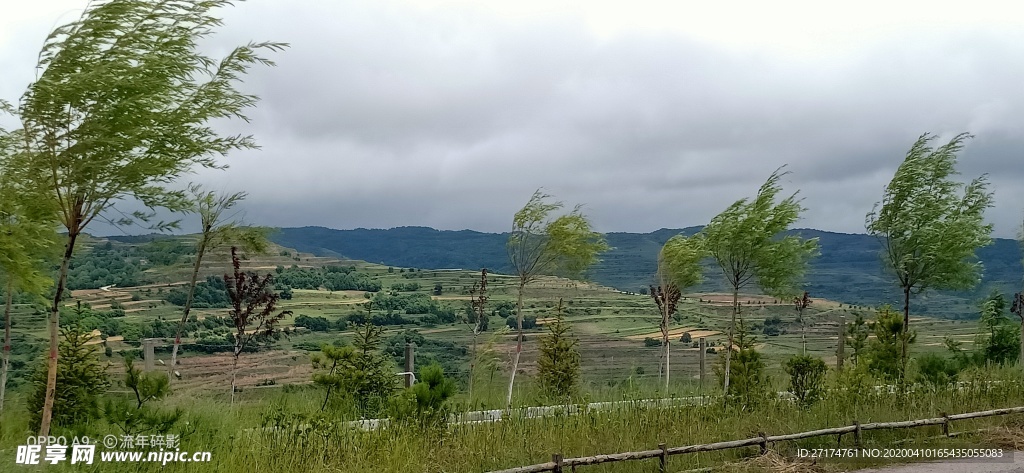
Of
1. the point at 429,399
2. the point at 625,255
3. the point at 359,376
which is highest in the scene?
the point at 625,255

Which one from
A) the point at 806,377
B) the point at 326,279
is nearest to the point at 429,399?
the point at 806,377

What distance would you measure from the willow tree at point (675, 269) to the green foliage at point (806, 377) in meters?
8.32

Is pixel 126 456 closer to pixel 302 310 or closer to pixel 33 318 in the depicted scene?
pixel 33 318

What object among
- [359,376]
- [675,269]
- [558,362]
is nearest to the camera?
[359,376]

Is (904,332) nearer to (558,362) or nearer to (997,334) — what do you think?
(558,362)

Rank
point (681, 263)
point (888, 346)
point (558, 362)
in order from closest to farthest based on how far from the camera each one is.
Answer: point (558, 362) < point (888, 346) < point (681, 263)

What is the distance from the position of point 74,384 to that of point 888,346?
17.0 meters

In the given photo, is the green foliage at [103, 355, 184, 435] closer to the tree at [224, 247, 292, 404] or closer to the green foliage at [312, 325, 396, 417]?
the green foliage at [312, 325, 396, 417]

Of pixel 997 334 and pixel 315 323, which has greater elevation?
pixel 997 334

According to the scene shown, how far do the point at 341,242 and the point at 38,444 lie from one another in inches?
4426

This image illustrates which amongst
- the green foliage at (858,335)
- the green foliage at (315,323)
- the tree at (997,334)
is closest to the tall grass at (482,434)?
the green foliage at (858,335)

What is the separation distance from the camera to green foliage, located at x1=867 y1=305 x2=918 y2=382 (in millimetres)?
18562

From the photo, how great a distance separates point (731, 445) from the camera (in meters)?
10.1

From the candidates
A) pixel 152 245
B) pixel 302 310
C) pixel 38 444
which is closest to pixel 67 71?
pixel 38 444
